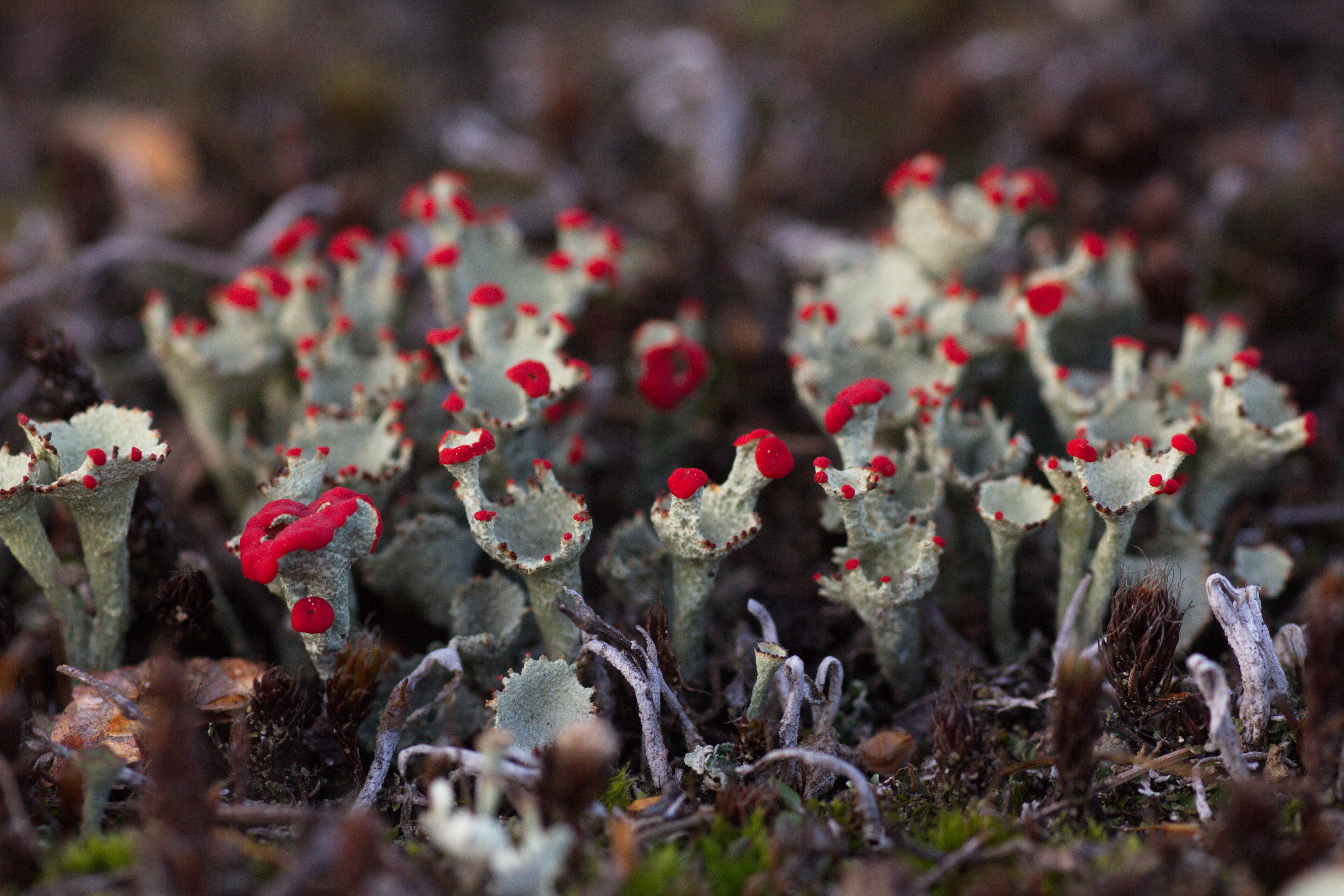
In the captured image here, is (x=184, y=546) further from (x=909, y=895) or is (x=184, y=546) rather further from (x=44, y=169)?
(x=44, y=169)

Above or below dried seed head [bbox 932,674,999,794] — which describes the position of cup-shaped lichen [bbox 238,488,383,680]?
above

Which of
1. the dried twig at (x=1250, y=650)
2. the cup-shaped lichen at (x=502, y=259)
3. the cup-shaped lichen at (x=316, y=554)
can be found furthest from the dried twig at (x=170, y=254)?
the dried twig at (x=1250, y=650)

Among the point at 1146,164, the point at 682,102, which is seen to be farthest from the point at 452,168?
the point at 1146,164

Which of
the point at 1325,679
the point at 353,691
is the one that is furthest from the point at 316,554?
the point at 1325,679

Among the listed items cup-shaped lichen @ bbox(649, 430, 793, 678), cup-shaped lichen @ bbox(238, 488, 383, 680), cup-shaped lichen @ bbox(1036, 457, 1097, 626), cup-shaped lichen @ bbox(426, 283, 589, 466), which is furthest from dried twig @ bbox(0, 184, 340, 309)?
cup-shaped lichen @ bbox(1036, 457, 1097, 626)

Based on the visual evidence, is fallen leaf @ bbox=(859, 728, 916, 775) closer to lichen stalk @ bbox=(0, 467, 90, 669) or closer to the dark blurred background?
the dark blurred background

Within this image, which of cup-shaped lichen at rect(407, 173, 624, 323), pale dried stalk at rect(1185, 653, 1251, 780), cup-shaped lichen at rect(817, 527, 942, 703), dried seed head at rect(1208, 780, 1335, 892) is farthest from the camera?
cup-shaped lichen at rect(407, 173, 624, 323)

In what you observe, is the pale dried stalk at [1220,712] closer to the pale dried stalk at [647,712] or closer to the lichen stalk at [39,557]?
the pale dried stalk at [647,712]
